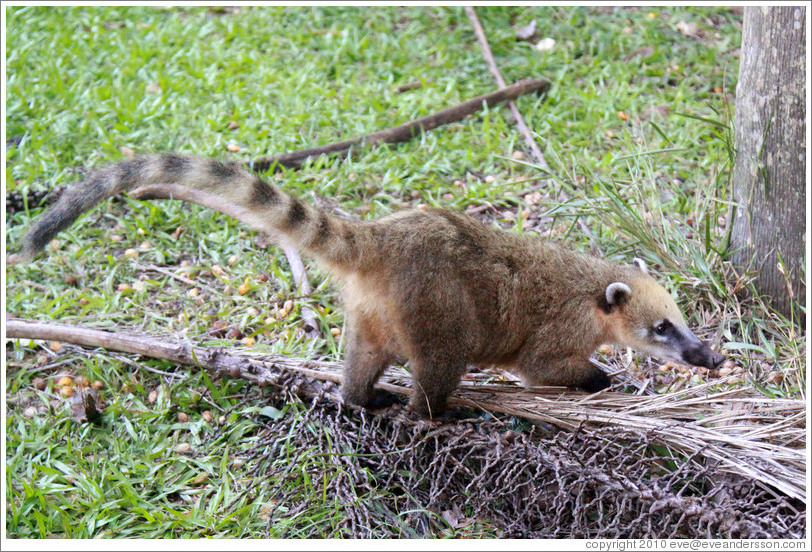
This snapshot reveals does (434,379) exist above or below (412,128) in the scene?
below

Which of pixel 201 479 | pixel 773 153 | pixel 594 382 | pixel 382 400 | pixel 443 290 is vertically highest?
pixel 773 153

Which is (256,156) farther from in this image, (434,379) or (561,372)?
(561,372)

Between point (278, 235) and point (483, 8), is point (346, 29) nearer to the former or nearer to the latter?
point (483, 8)

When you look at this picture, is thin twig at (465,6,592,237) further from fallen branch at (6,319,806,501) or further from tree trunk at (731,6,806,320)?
fallen branch at (6,319,806,501)

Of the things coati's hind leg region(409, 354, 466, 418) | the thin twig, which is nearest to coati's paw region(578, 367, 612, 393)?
coati's hind leg region(409, 354, 466, 418)

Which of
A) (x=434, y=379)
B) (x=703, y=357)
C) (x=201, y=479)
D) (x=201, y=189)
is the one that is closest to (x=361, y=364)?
(x=434, y=379)

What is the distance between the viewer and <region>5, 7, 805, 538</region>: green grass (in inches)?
166

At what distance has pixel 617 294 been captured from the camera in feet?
14.1

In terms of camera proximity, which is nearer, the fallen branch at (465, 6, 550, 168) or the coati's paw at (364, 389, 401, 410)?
the coati's paw at (364, 389, 401, 410)

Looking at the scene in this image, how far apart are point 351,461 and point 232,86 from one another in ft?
14.4

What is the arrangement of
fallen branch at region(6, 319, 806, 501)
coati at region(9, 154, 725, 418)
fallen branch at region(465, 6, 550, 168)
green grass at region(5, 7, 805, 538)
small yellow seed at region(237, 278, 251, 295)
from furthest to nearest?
1. fallen branch at region(465, 6, 550, 168)
2. small yellow seed at region(237, 278, 251, 295)
3. green grass at region(5, 7, 805, 538)
4. coati at region(9, 154, 725, 418)
5. fallen branch at region(6, 319, 806, 501)

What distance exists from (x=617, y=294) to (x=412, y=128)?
2.92 metres

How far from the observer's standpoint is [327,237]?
3748 mm

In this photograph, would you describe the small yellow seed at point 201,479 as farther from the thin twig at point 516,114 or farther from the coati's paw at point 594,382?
the thin twig at point 516,114
